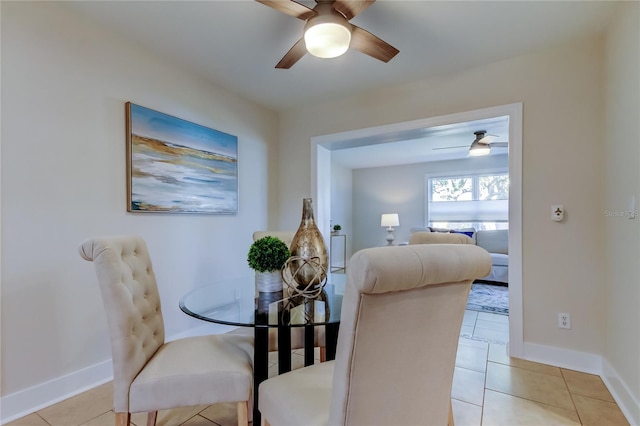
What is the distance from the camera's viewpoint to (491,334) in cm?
281

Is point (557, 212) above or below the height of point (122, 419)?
above

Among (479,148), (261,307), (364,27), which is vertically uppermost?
(364,27)

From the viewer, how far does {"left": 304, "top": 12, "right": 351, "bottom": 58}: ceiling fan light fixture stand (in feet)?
5.11

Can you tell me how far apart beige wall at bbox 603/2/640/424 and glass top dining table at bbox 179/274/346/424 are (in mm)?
1580

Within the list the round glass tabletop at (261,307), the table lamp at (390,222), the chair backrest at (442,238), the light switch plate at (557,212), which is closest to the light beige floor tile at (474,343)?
the chair backrest at (442,238)

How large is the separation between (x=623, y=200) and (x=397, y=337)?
1868 millimetres

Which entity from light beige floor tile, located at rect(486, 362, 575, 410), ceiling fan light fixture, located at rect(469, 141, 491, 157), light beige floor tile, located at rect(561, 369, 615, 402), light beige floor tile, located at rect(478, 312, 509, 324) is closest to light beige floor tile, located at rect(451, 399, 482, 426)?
light beige floor tile, located at rect(486, 362, 575, 410)

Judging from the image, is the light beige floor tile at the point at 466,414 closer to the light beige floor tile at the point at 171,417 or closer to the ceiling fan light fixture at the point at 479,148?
the light beige floor tile at the point at 171,417

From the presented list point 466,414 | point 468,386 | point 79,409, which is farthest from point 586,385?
point 79,409

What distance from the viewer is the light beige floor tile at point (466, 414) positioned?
5.23ft

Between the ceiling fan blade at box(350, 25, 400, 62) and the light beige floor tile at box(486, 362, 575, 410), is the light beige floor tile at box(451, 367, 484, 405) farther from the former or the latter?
the ceiling fan blade at box(350, 25, 400, 62)

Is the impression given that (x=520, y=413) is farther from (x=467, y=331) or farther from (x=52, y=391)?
(x=52, y=391)

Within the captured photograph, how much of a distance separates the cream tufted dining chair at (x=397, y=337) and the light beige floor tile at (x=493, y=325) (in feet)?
7.70

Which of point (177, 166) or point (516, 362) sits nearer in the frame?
point (516, 362)
